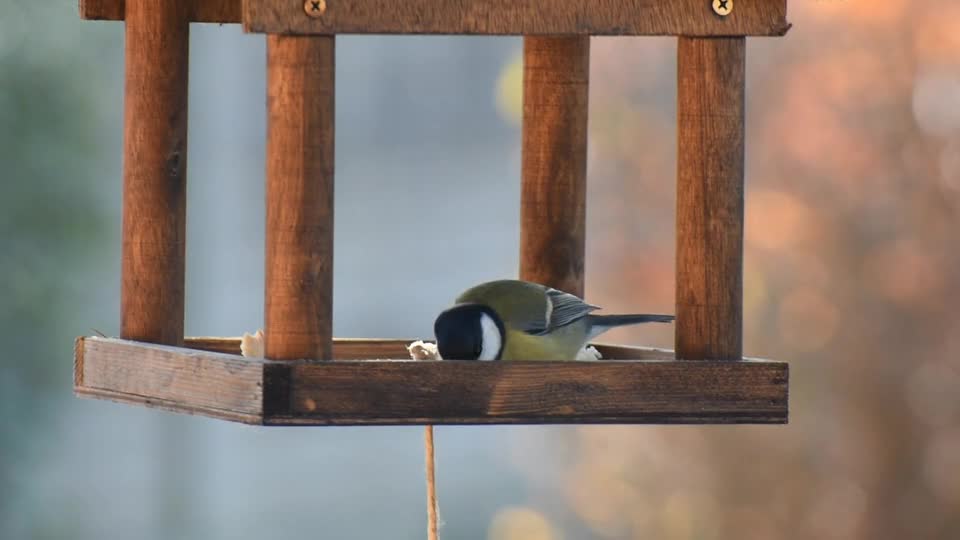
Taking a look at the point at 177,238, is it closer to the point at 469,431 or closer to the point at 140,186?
the point at 140,186

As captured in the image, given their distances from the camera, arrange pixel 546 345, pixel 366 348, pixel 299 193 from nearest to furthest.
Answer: pixel 299 193, pixel 546 345, pixel 366 348

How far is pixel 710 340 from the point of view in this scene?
2107 mm

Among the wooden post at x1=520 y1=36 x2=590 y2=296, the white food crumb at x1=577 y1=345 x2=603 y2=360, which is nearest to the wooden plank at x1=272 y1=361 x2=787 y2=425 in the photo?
the white food crumb at x1=577 y1=345 x2=603 y2=360

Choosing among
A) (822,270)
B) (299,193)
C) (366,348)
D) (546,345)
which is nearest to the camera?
(299,193)

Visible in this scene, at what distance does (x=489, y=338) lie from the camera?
86.4 inches

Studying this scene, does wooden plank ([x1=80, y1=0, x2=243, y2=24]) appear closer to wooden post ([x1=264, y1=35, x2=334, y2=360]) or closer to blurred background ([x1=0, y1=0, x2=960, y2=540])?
wooden post ([x1=264, y1=35, x2=334, y2=360])

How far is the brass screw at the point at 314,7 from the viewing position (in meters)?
1.93

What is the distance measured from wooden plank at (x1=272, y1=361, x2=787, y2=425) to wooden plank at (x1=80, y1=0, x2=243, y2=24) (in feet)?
2.45

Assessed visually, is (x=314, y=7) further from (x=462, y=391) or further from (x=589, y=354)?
(x=589, y=354)

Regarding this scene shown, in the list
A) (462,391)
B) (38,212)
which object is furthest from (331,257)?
(38,212)

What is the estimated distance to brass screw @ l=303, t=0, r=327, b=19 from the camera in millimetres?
1930

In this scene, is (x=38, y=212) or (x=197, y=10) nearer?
(x=197, y=10)

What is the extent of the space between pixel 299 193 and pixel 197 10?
63cm

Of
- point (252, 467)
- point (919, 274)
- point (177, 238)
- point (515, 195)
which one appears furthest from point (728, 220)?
point (515, 195)
